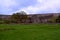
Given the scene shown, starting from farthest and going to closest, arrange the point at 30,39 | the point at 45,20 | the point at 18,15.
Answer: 1. the point at 18,15
2. the point at 45,20
3. the point at 30,39

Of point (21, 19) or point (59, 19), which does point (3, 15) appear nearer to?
point (21, 19)

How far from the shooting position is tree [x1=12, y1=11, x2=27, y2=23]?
117ft

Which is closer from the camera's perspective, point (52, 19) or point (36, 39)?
point (36, 39)

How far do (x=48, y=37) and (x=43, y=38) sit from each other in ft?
2.48

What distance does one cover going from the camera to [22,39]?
1722 centimetres

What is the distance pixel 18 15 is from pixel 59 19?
8818 millimetres

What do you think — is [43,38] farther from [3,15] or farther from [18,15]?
[3,15]

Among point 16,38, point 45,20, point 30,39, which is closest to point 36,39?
point 30,39

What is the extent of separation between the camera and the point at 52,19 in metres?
35.0

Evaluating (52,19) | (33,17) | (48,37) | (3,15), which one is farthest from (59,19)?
(48,37)

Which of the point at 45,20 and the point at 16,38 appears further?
the point at 45,20

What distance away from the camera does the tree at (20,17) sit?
35606 mm

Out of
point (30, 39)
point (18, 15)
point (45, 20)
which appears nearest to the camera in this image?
point (30, 39)

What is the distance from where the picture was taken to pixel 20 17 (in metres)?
36.3
